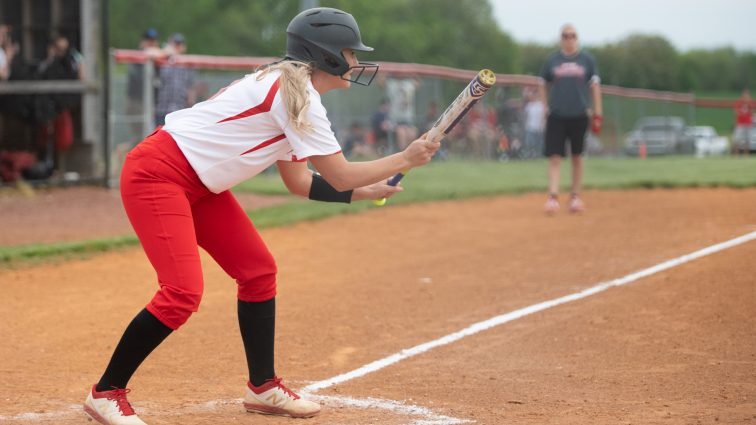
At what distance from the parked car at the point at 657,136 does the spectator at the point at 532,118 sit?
24.3 ft

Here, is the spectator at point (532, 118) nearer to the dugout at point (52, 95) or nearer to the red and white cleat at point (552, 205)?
the dugout at point (52, 95)

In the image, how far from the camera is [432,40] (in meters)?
69.0

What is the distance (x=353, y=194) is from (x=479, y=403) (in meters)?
1.23

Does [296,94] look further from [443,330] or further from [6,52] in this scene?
[6,52]

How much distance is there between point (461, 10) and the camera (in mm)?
75062

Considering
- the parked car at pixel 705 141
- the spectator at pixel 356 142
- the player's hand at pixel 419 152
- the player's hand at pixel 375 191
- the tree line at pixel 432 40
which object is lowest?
the parked car at pixel 705 141

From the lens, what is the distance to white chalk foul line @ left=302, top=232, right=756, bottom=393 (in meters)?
5.95

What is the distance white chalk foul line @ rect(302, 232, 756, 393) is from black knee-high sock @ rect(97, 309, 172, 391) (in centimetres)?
117

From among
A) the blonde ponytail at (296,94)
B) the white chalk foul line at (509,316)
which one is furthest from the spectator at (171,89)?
the blonde ponytail at (296,94)

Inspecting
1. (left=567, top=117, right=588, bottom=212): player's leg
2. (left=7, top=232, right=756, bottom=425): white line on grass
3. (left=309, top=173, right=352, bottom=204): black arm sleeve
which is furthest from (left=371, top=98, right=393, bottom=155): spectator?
(left=309, top=173, right=352, bottom=204): black arm sleeve

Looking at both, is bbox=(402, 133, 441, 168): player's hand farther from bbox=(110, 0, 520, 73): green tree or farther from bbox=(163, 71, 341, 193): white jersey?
bbox=(110, 0, 520, 73): green tree

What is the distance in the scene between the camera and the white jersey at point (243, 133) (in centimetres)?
461

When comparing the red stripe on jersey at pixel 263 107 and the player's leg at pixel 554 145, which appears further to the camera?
the player's leg at pixel 554 145

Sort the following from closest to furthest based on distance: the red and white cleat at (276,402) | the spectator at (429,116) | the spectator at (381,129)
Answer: the red and white cleat at (276,402) < the spectator at (381,129) < the spectator at (429,116)
